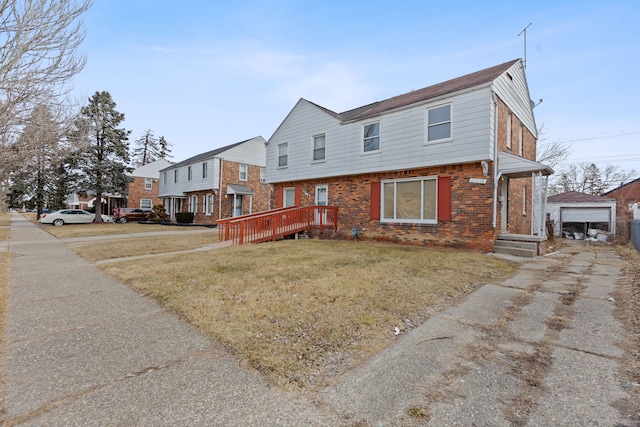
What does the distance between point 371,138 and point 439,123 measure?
2.86m

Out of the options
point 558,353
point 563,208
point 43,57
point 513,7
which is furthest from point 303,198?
point 563,208

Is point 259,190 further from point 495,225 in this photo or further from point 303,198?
point 495,225

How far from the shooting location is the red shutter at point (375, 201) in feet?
38.8

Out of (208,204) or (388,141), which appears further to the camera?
(208,204)

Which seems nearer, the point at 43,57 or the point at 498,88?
the point at 43,57

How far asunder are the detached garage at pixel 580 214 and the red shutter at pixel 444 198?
12334 millimetres

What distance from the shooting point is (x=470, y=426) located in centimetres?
179

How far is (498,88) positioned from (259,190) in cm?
2067

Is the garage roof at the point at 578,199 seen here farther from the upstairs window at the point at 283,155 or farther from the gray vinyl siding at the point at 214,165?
the gray vinyl siding at the point at 214,165

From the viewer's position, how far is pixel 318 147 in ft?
46.8

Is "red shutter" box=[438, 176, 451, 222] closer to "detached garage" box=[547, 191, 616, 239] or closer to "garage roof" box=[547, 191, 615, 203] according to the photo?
"detached garage" box=[547, 191, 616, 239]

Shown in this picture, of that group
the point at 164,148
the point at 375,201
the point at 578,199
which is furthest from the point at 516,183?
the point at 164,148

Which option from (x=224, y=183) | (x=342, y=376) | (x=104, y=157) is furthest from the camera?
(x=104, y=157)

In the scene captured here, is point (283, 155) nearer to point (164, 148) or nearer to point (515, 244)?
point (515, 244)
